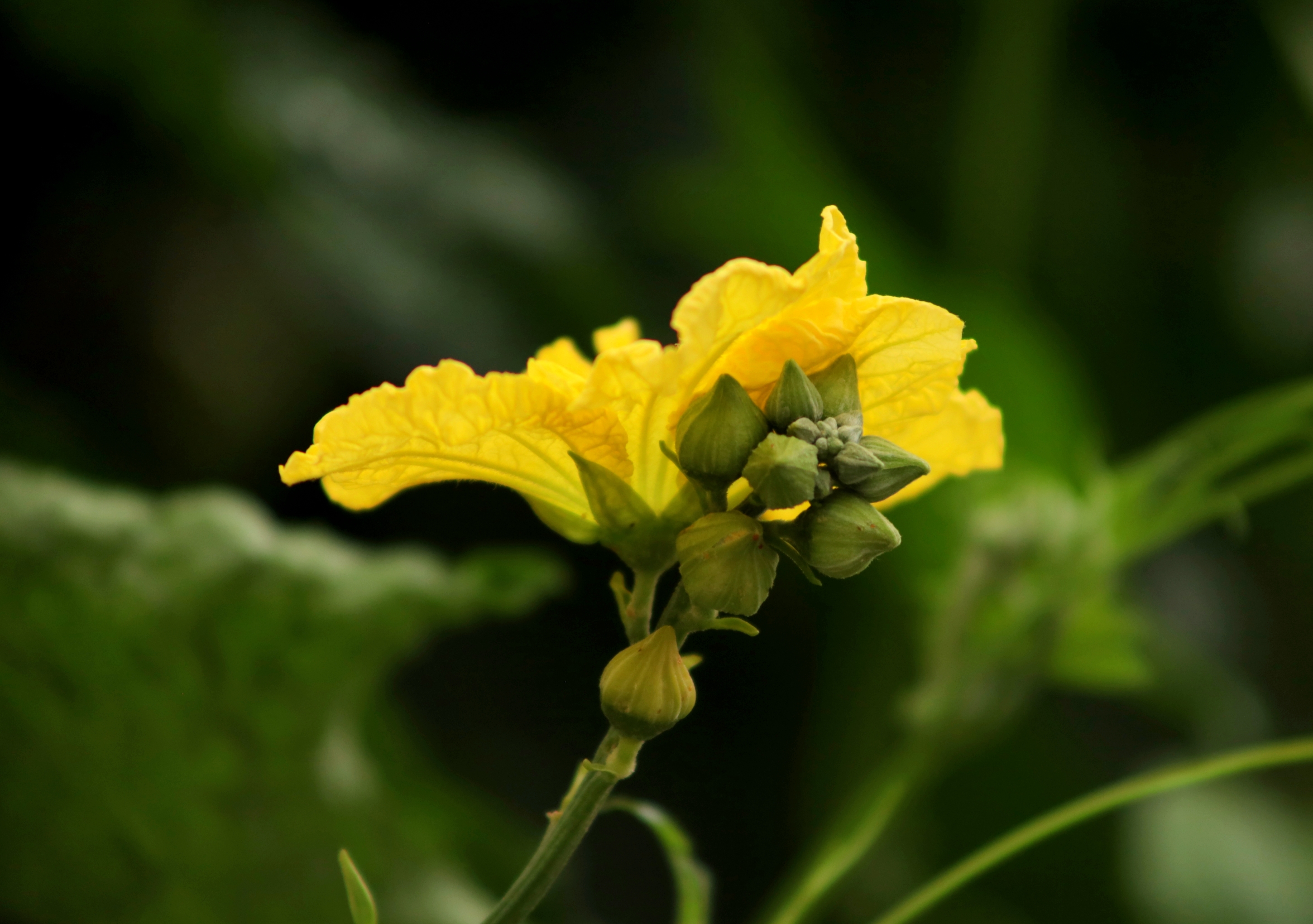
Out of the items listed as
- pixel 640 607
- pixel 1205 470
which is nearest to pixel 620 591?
pixel 640 607

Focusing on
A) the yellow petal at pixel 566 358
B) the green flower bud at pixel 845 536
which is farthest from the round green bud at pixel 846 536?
the yellow petal at pixel 566 358

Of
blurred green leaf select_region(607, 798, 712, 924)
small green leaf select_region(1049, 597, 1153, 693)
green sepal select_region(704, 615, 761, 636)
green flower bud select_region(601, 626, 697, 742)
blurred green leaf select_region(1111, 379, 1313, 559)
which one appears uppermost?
blurred green leaf select_region(1111, 379, 1313, 559)

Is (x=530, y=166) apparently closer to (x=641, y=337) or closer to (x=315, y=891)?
(x=641, y=337)

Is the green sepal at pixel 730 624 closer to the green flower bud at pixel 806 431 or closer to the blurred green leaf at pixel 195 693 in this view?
the green flower bud at pixel 806 431

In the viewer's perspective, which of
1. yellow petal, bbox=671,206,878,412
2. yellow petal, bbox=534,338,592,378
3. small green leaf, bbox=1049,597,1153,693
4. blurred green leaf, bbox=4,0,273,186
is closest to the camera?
yellow petal, bbox=671,206,878,412

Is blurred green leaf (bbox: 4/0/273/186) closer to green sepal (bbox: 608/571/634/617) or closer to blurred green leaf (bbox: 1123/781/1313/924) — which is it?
green sepal (bbox: 608/571/634/617)

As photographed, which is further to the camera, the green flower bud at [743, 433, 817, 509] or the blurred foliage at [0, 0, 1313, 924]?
the blurred foliage at [0, 0, 1313, 924]

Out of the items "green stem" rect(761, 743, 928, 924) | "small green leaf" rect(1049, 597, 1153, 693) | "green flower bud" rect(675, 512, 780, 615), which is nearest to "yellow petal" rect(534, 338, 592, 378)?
"green flower bud" rect(675, 512, 780, 615)
